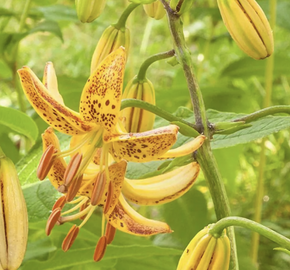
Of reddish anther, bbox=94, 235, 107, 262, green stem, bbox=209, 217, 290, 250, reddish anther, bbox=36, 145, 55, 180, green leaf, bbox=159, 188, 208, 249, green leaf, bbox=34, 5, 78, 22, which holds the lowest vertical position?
green leaf, bbox=159, 188, 208, 249

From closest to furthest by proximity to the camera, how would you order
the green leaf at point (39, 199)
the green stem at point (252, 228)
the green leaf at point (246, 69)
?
the green stem at point (252, 228)
the green leaf at point (39, 199)
the green leaf at point (246, 69)

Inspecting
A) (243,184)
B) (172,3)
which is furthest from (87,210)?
(243,184)

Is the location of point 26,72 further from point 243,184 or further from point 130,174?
point 243,184

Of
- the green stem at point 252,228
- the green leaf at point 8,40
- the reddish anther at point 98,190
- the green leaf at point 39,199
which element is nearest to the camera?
the green stem at point 252,228

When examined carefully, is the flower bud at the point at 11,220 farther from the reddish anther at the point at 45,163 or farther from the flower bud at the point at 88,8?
the flower bud at the point at 88,8

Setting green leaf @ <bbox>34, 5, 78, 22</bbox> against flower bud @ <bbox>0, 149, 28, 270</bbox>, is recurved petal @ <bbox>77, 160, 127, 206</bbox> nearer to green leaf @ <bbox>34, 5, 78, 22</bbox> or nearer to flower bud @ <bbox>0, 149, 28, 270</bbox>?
flower bud @ <bbox>0, 149, 28, 270</bbox>

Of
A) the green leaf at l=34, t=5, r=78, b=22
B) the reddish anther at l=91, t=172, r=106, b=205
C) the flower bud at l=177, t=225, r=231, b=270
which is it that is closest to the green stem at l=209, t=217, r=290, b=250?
the flower bud at l=177, t=225, r=231, b=270

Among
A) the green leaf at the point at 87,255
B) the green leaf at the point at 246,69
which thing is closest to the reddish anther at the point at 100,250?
the green leaf at the point at 87,255
